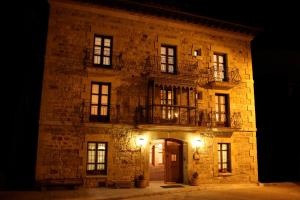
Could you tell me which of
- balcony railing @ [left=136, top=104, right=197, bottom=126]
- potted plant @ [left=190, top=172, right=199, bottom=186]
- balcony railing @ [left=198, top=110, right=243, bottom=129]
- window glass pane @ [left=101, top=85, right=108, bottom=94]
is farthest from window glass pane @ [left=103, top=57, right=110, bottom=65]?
potted plant @ [left=190, top=172, right=199, bottom=186]

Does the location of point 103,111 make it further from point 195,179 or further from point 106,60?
point 195,179

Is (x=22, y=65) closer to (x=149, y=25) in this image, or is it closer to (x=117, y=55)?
(x=117, y=55)

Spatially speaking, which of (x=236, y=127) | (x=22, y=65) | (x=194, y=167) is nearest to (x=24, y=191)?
(x=22, y=65)

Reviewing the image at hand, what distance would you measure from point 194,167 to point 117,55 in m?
7.42

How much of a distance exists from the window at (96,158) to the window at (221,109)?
6.90m

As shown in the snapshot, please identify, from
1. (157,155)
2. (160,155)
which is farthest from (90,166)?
(160,155)

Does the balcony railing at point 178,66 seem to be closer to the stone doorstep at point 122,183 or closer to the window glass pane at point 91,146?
the window glass pane at point 91,146

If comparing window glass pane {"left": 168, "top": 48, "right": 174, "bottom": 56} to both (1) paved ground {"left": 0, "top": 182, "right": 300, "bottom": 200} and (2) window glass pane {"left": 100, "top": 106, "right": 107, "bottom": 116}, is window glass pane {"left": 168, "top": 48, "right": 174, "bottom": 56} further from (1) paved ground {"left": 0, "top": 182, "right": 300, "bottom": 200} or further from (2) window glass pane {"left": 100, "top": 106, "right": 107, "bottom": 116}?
(1) paved ground {"left": 0, "top": 182, "right": 300, "bottom": 200}

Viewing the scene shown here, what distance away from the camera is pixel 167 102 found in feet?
46.8

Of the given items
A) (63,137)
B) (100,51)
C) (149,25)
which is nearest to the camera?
(63,137)

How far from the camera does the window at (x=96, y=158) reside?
496 inches

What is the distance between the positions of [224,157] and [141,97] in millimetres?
6146

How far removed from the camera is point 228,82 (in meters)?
15.2

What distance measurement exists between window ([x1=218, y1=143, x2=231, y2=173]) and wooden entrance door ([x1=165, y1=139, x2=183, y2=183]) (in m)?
2.31
